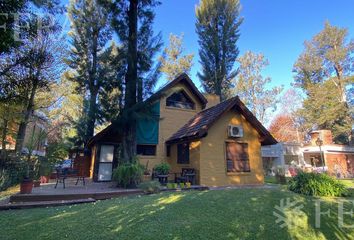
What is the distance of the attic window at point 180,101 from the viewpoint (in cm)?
1519

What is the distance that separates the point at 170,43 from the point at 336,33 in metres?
23.7

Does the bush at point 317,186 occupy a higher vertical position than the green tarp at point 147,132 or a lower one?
lower

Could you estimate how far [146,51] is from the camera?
12188 mm

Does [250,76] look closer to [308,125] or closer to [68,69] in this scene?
[308,125]

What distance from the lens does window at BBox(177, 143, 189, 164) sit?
41.9 feet

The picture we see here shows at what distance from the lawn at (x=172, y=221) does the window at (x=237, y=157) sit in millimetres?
5102

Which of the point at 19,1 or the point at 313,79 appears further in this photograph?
the point at 313,79

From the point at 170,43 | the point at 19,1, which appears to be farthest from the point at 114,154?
the point at 170,43

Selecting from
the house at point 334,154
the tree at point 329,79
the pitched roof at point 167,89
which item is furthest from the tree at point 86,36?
the tree at point 329,79

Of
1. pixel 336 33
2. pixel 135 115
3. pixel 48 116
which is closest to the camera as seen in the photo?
pixel 135 115

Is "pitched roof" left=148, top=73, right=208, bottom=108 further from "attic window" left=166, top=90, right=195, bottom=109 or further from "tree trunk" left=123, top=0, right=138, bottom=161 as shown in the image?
"tree trunk" left=123, top=0, right=138, bottom=161

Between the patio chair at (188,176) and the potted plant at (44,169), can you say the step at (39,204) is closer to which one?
the patio chair at (188,176)

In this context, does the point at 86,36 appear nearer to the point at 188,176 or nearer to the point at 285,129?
the point at 188,176

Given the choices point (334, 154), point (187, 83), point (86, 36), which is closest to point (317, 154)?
point (334, 154)
